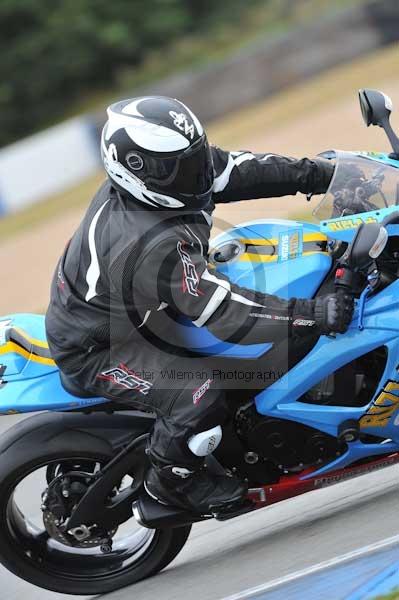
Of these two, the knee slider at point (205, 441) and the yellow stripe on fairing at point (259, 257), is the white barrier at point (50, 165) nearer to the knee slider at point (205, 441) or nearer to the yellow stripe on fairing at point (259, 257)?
the yellow stripe on fairing at point (259, 257)

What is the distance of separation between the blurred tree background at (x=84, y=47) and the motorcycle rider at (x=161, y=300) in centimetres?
1888

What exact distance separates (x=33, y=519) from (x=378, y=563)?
209 centimetres

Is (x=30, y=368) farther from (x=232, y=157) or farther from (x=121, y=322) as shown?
(x=232, y=157)

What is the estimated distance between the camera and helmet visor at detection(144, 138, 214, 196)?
11.9 feet

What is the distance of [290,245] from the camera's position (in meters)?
4.09

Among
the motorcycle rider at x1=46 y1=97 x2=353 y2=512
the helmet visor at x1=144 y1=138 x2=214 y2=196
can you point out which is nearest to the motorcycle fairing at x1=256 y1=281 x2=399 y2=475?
the motorcycle rider at x1=46 y1=97 x2=353 y2=512

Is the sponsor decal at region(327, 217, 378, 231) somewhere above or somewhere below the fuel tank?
above

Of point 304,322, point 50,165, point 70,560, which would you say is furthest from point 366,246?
point 50,165

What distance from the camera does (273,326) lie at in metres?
3.74

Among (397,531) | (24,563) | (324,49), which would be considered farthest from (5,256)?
(397,531)

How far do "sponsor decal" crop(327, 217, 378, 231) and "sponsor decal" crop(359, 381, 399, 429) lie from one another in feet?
2.17

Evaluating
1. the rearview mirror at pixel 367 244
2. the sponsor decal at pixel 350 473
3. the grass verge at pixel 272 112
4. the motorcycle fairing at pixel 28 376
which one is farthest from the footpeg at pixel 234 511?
the grass verge at pixel 272 112

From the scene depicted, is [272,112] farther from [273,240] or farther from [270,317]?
[270,317]

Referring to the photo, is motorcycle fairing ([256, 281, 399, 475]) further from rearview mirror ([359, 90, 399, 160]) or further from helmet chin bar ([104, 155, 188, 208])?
helmet chin bar ([104, 155, 188, 208])
